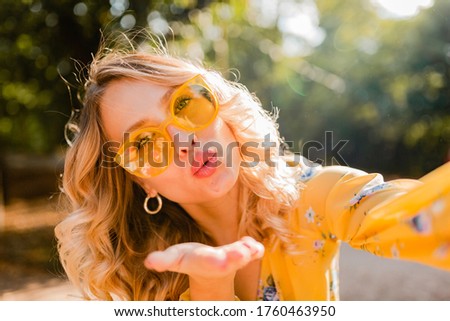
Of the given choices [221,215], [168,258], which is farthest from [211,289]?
[168,258]

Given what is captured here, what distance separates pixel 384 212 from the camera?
3.20 feet

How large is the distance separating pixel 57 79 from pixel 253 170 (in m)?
3.40

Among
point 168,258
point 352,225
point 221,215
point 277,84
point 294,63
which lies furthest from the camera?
point 294,63

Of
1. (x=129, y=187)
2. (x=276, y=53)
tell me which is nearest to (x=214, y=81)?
(x=129, y=187)

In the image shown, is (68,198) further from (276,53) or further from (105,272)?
(276,53)

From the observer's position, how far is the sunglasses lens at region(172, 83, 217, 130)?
1366mm

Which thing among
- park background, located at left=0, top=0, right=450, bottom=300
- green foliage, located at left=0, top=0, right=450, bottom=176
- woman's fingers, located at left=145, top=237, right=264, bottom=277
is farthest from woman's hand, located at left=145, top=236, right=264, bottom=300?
green foliage, located at left=0, top=0, right=450, bottom=176

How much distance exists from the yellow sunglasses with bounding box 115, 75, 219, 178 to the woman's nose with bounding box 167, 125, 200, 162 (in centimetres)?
1

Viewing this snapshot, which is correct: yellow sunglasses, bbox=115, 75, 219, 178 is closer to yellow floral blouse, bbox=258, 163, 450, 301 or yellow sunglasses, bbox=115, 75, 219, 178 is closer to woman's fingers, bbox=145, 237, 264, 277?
yellow floral blouse, bbox=258, 163, 450, 301

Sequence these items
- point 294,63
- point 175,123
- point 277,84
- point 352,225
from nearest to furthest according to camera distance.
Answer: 1. point 352,225
2. point 175,123
3. point 277,84
4. point 294,63

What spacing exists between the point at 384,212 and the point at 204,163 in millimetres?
533

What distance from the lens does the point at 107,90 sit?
148 cm

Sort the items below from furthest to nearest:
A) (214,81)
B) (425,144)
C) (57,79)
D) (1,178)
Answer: (1,178) < (425,144) < (57,79) < (214,81)

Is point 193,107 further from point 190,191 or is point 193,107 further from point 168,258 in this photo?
point 168,258
